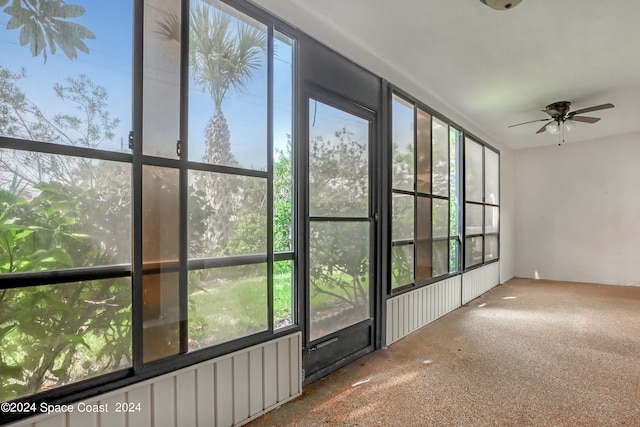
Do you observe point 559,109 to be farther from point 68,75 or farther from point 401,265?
point 68,75

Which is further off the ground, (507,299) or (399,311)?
(399,311)

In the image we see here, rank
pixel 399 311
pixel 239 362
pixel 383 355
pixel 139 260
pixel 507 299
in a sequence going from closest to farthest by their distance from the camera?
pixel 139 260 < pixel 239 362 < pixel 383 355 < pixel 399 311 < pixel 507 299

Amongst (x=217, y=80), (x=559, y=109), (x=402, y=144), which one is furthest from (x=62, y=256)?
(x=559, y=109)

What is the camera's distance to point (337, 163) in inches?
113

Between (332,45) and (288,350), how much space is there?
7.89 ft

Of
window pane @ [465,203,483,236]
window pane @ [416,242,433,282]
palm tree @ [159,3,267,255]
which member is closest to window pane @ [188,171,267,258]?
palm tree @ [159,3,267,255]

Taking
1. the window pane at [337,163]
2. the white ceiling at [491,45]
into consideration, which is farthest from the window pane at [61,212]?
the white ceiling at [491,45]

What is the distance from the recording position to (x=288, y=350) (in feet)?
7.48

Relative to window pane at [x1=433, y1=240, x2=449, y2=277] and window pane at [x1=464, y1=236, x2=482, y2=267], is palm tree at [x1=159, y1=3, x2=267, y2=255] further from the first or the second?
window pane at [x1=464, y1=236, x2=482, y2=267]

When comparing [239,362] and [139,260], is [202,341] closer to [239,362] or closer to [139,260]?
A: [239,362]

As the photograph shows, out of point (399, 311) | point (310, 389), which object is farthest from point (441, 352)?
point (310, 389)

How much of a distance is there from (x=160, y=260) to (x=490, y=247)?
6043mm

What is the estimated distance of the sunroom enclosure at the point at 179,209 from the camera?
1332 millimetres

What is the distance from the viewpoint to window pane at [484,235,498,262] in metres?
5.95
